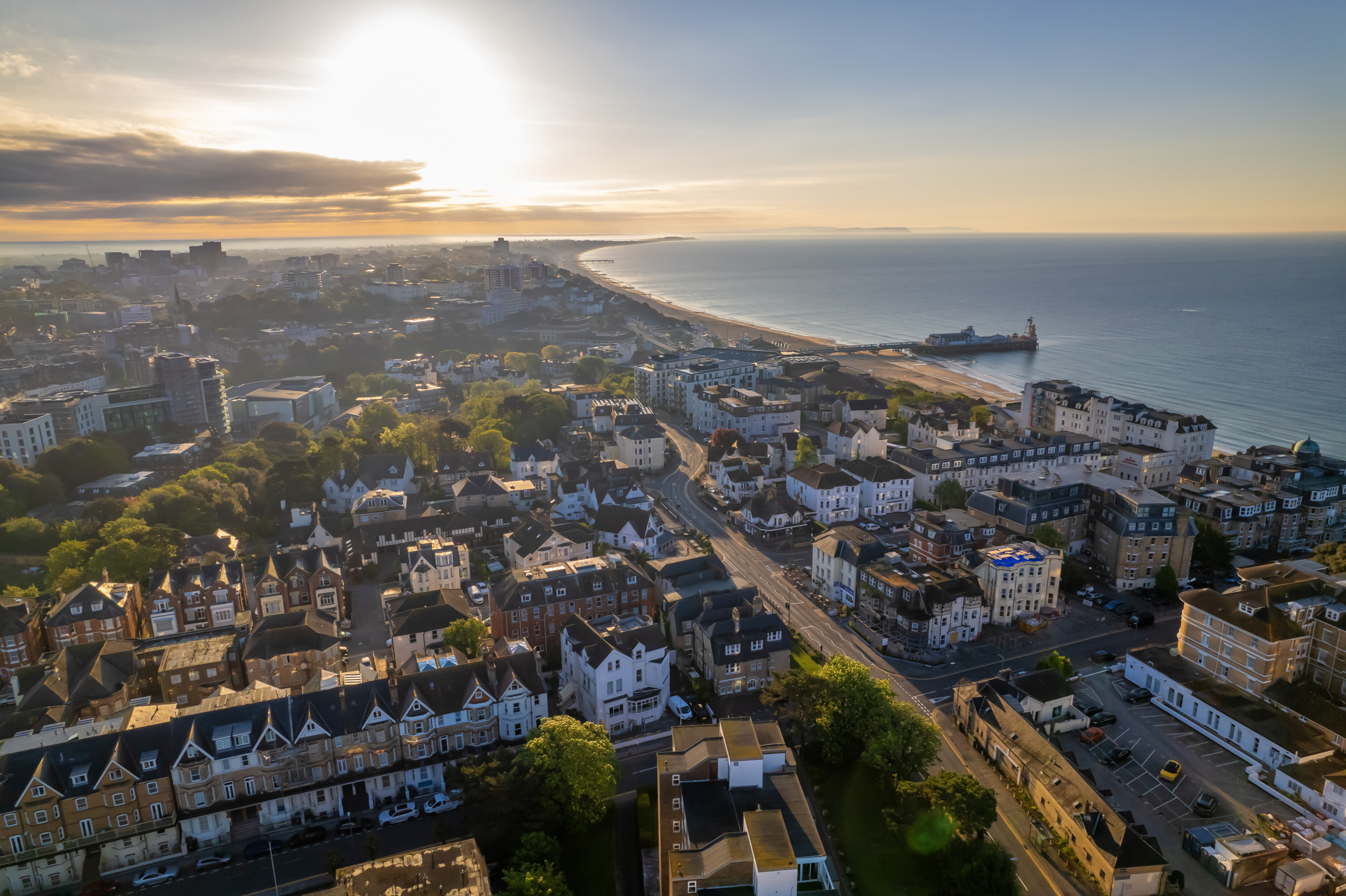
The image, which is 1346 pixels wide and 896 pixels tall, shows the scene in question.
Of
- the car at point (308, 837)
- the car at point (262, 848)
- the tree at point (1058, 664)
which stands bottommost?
the car at point (262, 848)

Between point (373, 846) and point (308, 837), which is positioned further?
point (308, 837)

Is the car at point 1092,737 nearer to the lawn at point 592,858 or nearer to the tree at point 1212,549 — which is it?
the lawn at point 592,858

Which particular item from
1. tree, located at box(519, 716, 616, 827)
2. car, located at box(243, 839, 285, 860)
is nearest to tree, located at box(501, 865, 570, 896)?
tree, located at box(519, 716, 616, 827)

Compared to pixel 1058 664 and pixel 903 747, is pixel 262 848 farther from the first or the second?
pixel 1058 664

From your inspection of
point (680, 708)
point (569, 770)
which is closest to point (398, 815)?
point (569, 770)

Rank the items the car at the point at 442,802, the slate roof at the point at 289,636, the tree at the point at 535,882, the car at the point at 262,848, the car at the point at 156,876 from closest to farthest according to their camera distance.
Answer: the tree at the point at 535,882
the car at the point at 156,876
the car at the point at 262,848
the car at the point at 442,802
the slate roof at the point at 289,636

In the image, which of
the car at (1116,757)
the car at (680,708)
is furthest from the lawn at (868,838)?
the car at (1116,757)
